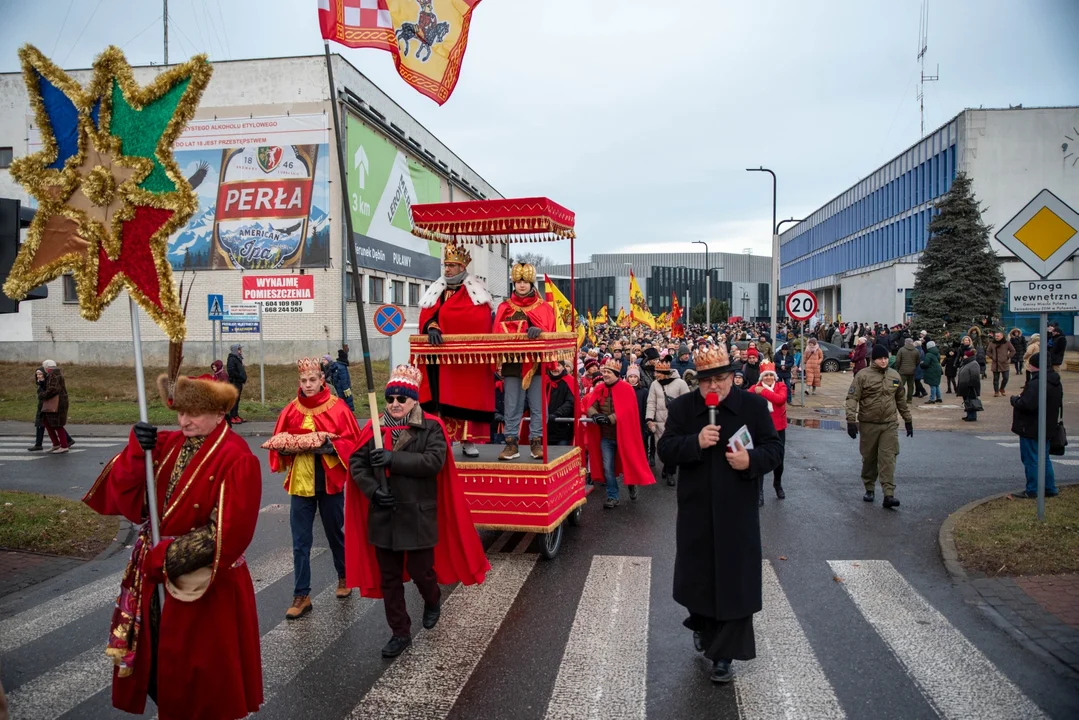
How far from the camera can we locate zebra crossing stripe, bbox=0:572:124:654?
565 cm

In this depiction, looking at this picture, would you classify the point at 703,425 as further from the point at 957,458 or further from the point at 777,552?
the point at 957,458

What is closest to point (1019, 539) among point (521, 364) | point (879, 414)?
point (879, 414)

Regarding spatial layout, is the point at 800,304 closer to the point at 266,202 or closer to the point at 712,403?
the point at 712,403

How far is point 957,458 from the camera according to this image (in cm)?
1320

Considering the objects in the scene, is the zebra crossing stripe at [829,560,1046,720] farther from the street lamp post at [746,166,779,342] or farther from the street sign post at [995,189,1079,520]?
the street lamp post at [746,166,779,342]

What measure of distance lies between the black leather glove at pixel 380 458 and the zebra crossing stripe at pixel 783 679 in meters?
2.58

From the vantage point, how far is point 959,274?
35188mm

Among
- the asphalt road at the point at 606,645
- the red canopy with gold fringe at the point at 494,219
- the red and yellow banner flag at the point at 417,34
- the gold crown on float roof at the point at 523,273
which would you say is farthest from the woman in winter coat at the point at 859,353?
the red and yellow banner flag at the point at 417,34

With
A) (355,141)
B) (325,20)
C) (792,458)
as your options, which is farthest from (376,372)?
(325,20)

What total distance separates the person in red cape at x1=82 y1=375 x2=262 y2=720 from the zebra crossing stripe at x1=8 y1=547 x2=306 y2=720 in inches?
49.0

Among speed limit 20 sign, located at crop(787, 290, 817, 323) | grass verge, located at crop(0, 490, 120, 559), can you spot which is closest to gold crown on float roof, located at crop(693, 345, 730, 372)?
grass verge, located at crop(0, 490, 120, 559)

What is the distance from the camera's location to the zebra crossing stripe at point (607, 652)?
443cm

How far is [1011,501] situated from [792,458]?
4.42 metres

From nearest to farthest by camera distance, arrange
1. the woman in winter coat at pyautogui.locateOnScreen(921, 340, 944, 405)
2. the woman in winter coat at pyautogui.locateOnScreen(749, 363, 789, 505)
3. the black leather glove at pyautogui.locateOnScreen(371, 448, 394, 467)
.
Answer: the black leather glove at pyautogui.locateOnScreen(371, 448, 394, 467), the woman in winter coat at pyautogui.locateOnScreen(749, 363, 789, 505), the woman in winter coat at pyautogui.locateOnScreen(921, 340, 944, 405)
